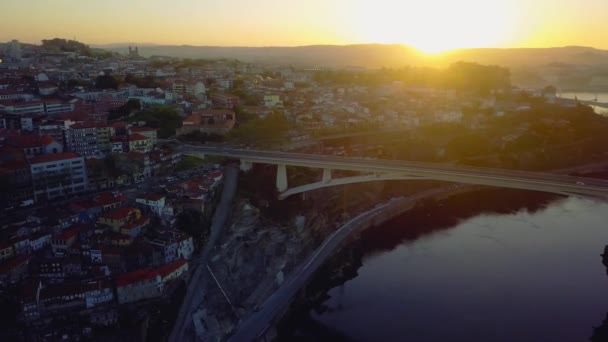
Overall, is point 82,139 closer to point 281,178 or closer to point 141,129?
point 141,129

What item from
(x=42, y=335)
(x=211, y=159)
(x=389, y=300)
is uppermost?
(x=211, y=159)

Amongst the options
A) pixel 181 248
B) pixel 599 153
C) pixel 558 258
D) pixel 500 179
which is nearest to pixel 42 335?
pixel 181 248

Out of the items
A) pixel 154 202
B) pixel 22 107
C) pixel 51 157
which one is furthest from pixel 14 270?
pixel 22 107

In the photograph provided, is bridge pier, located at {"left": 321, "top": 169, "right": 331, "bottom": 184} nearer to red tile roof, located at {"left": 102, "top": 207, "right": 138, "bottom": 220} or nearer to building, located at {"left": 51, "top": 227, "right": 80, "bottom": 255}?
red tile roof, located at {"left": 102, "top": 207, "right": 138, "bottom": 220}

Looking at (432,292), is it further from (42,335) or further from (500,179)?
(42,335)

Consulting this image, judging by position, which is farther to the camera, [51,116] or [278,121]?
[278,121]

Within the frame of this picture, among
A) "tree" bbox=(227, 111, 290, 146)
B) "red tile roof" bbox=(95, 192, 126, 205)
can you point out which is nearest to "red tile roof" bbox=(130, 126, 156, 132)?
"tree" bbox=(227, 111, 290, 146)
